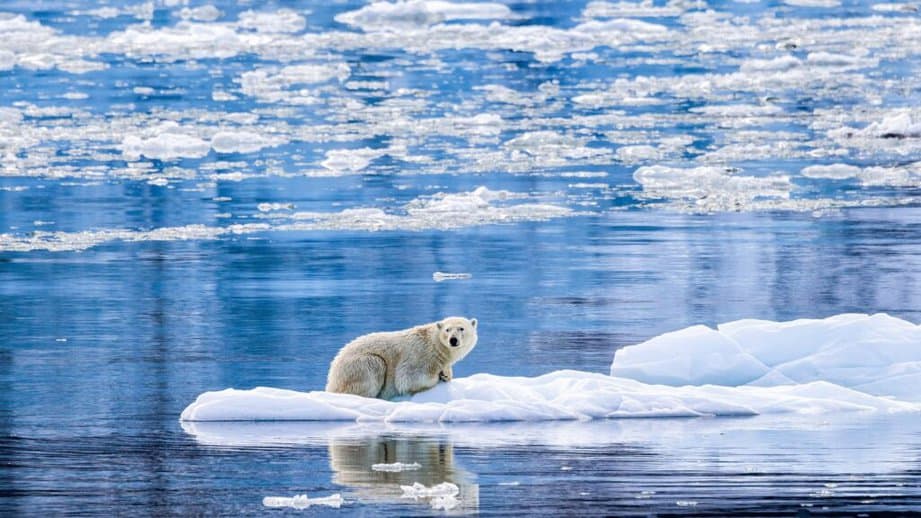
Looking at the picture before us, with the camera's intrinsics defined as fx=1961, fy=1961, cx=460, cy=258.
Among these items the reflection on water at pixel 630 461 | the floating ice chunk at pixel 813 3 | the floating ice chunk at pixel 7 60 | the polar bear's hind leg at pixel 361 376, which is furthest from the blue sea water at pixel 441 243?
the floating ice chunk at pixel 813 3

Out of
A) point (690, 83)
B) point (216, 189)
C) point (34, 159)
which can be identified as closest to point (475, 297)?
point (216, 189)

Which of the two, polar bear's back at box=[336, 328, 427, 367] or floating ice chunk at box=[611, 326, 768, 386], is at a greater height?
polar bear's back at box=[336, 328, 427, 367]

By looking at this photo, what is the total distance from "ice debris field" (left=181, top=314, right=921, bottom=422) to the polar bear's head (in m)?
0.18

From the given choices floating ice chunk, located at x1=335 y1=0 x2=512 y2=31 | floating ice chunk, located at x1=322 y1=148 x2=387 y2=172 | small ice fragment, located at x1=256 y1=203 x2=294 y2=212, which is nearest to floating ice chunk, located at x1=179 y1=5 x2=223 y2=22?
floating ice chunk, located at x1=335 y1=0 x2=512 y2=31

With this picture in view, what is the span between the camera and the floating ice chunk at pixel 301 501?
6.96 metres

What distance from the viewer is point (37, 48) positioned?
36906 mm

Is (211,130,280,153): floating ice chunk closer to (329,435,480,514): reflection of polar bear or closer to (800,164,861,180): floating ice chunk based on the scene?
(800,164,861,180): floating ice chunk

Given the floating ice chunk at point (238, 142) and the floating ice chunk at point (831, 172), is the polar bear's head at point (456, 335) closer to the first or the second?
the floating ice chunk at point (831, 172)

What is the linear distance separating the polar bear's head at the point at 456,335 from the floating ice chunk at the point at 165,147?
13243 mm

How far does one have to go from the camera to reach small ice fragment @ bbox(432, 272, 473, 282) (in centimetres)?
1376

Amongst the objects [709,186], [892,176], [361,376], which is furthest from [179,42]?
[361,376]

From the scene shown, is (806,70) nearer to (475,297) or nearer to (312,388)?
(475,297)

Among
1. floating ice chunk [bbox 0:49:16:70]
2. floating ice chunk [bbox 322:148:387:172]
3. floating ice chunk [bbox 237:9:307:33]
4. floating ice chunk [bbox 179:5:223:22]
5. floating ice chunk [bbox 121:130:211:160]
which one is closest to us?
floating ice chunk [bbox 322:148:387:172]

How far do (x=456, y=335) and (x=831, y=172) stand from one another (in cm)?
1124
